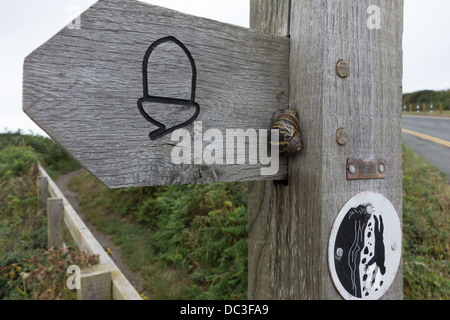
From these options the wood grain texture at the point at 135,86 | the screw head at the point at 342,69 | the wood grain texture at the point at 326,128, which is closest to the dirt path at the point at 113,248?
the wood grain texture at the point at 326,128

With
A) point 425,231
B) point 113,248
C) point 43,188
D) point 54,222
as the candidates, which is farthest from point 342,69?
point 43,188

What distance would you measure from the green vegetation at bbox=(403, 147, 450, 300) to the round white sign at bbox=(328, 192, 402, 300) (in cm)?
234

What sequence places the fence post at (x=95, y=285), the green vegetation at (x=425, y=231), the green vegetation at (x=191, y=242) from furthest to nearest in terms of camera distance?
the green vegetation at (x=191, y=242) < the green vegetation at (x=425, y=231) < the fence post at (x=95, y=285)

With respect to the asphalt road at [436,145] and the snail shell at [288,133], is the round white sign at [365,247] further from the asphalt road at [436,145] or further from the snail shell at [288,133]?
the asphalt road at [436,145]

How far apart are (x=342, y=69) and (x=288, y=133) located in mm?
267

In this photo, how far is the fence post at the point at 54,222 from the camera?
403 centimetres

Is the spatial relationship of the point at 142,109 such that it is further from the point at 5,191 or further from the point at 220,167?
the point at 5,191

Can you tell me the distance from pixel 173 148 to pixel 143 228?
5.86 m

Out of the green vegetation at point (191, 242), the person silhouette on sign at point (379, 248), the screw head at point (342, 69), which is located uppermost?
the screw head at point (342, 69)

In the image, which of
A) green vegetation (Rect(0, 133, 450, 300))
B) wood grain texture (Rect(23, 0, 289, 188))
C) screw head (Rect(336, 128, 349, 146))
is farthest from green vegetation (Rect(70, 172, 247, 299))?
wood grain texture (Rect(23, 0, 289, 188))

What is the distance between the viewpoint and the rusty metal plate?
0.86m

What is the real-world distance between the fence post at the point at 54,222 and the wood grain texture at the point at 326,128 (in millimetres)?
4016

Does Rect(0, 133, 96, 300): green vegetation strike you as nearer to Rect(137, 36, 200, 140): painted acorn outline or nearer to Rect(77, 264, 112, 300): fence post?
Rect(77, 264, 112, 300): fence post

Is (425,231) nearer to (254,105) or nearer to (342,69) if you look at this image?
(342,69)
